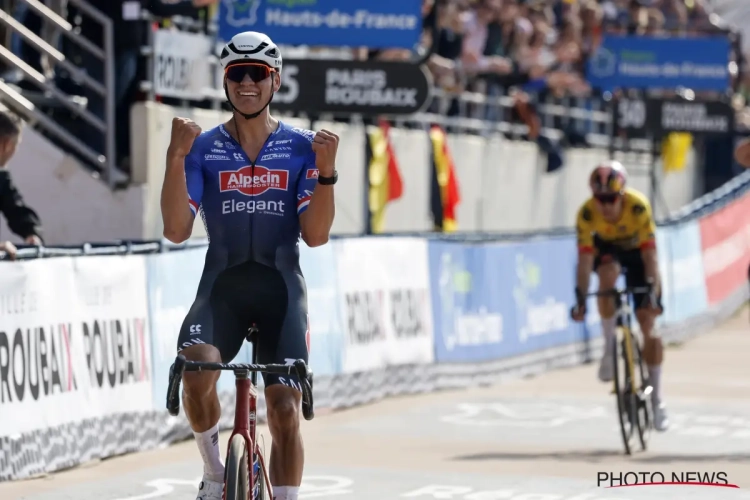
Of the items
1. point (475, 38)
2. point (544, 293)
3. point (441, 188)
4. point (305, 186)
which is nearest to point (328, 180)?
point (305, 186)

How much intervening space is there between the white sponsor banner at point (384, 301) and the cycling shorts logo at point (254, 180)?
7.43 meters

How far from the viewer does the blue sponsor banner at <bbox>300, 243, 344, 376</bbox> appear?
46.8ft

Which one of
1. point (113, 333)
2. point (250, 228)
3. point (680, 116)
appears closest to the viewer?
point (250, 228)

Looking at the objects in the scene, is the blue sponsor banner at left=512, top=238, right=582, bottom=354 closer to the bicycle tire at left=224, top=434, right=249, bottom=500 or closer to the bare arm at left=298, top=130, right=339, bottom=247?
the bare arm at left=298, top=130, right=339, bottom=247

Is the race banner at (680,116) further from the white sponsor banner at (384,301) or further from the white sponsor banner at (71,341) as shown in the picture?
the white sponsor banner at (71,341)

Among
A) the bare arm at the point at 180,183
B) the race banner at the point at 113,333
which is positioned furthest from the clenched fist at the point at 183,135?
the race banner at the point at 113,333

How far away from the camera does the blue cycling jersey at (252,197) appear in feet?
24.3

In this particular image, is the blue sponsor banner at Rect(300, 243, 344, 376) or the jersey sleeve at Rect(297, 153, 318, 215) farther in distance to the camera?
the blue sponsor banner at Rect(300, 243, 344, 376)

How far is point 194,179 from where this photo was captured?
746 cm

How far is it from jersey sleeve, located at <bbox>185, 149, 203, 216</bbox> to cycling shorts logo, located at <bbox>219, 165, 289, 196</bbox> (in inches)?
3.8

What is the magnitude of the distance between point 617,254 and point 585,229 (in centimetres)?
35

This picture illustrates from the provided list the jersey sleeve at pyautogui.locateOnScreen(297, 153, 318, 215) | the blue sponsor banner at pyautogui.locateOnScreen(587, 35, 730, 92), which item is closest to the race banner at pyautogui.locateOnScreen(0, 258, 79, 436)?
the jersey sleeve at pyautogui.locateOnScreen(297, 153, 318, 215)

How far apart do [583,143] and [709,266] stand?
2.83 metres

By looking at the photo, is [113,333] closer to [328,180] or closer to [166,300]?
[166,300]
